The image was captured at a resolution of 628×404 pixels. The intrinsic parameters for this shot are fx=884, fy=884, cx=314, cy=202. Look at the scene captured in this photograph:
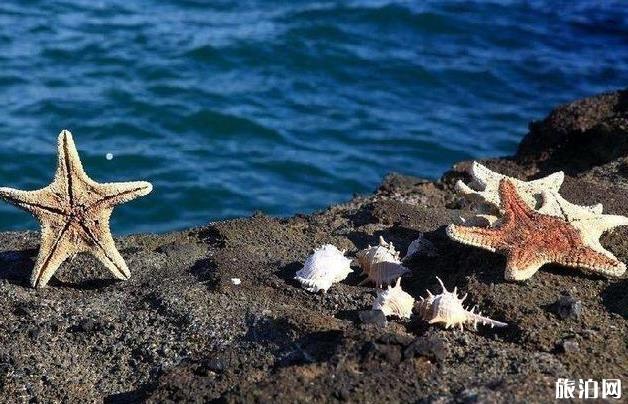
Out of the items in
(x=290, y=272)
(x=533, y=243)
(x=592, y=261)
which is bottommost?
(x=290, y=272)

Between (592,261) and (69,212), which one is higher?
(69,212)

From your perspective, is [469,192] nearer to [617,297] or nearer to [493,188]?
[493,188]

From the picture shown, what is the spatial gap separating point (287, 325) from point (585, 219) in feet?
6.36

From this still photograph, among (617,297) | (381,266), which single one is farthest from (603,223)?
(381,266)

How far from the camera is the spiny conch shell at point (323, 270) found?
549cm

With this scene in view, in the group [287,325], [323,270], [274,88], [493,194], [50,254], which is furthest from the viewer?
[274,88]

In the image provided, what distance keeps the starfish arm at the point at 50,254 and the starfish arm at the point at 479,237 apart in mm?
2504

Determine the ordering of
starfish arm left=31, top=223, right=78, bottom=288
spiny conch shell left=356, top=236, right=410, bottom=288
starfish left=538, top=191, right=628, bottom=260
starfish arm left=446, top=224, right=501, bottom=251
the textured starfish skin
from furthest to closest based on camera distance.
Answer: starfish arm left=31, top=223, right=78, bottom=288
the textured starfish skin
spiny conch shell left=356, top=236, right=410, bottom=288
starfish left=538, top=191, right=628, bottom=260
starfish arm left=446, top=224, right=501, bottom=251

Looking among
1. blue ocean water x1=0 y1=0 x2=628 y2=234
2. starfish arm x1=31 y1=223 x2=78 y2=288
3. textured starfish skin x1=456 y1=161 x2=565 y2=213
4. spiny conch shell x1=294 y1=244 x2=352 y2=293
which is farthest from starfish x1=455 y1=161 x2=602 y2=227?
blue ocean water x1=0 y1=0 x2=628 y2=234

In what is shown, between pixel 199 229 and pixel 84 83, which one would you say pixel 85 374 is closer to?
pixel 199 229

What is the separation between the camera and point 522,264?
5.10 meters

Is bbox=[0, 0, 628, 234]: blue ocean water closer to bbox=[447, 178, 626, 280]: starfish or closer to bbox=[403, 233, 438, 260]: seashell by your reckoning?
bbox=[403, 233, 438, 260]: seashell

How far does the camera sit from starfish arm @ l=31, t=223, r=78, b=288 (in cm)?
576

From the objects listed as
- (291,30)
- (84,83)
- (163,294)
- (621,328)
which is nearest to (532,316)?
(621,328)
